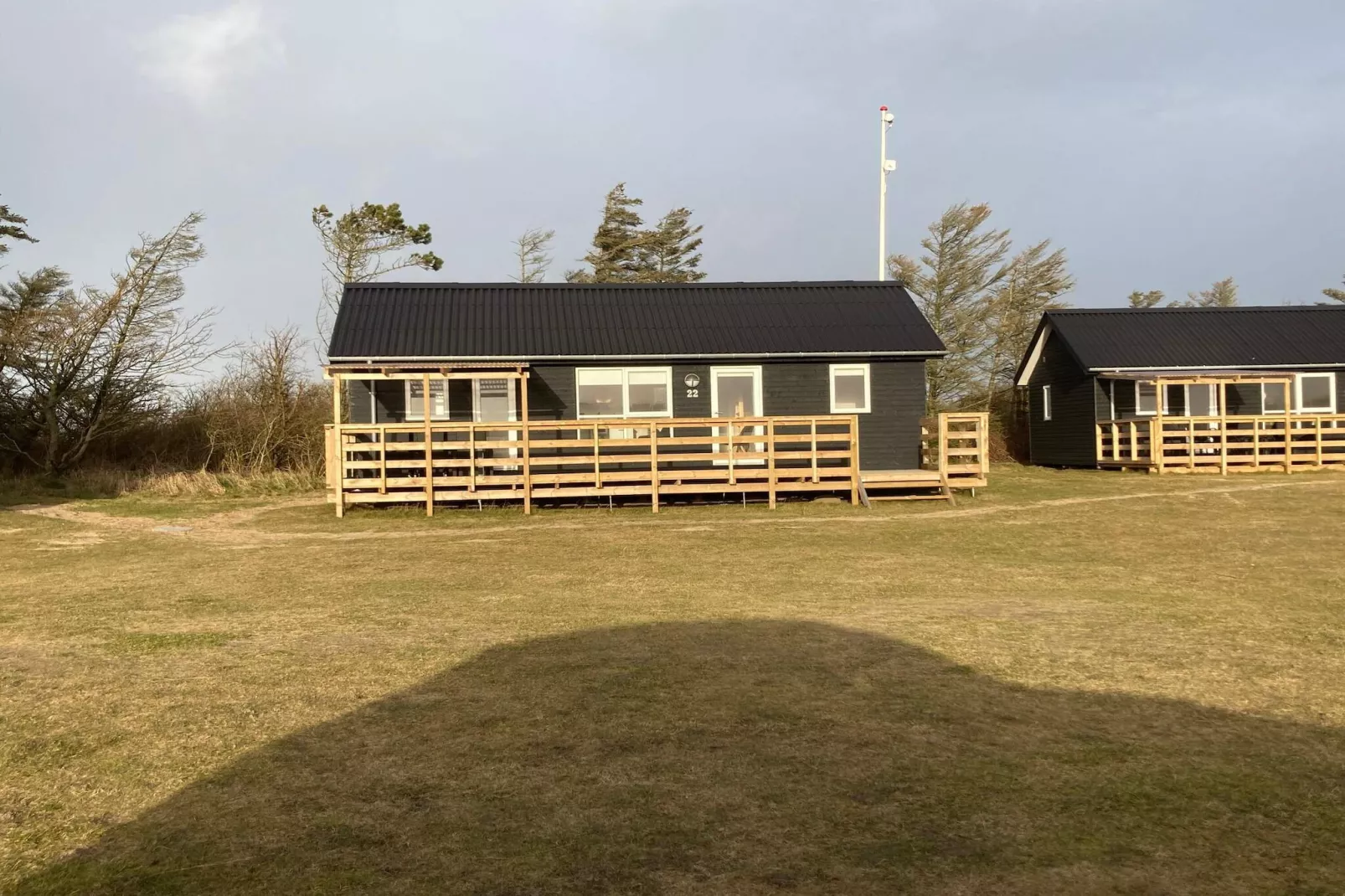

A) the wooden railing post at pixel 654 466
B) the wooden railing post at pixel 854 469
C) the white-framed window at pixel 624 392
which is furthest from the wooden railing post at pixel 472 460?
the wooden railing post at pixel 854 469

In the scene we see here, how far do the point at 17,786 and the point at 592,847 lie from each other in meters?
2.32

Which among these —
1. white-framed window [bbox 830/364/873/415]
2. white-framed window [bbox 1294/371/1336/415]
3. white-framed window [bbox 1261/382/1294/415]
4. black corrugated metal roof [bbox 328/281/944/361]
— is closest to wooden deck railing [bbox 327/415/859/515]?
black corrugated metal roof [bbox 328/281/944/361]

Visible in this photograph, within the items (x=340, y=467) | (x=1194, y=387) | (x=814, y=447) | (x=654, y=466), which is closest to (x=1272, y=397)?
(x=1194, y=387)

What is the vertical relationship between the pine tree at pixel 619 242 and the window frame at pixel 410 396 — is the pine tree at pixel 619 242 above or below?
above

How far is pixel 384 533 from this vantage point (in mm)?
13930

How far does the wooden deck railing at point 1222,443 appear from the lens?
77.2 ft

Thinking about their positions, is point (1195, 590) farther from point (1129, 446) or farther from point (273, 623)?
point (1129, 446)

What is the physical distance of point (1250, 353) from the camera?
27156 millimetres

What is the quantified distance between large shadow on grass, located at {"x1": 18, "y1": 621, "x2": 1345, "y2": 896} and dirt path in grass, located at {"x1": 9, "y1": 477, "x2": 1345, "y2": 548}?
338 inches

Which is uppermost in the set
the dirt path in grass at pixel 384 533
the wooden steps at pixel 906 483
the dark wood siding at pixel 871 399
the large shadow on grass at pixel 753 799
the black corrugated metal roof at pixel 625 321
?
the black corrugated metal roof at pixel 625 321

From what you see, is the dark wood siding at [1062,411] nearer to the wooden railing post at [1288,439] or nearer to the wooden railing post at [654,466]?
the wooden railing post at [1288,439]

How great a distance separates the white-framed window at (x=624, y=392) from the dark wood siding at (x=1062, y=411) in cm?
1302

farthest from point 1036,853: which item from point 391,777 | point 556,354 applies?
point 556,354

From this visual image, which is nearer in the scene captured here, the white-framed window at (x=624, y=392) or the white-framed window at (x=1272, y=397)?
the white-framed window at (x=624, y=392)
